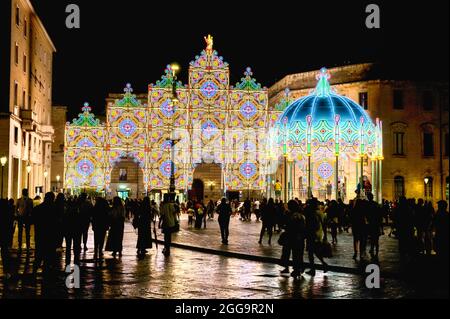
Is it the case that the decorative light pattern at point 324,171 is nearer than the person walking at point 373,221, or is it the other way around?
the person walking at point 373,221

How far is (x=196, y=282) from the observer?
1241cm

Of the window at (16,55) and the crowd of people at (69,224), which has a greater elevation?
the window at (16,55)

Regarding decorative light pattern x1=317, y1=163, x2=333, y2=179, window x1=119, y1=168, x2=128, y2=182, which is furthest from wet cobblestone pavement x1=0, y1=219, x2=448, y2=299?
window x1=119, y1=168, x2=128, y2=182

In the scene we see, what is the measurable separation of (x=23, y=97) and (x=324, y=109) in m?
20.7

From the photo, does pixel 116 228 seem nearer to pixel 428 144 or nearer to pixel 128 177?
pixel 428 144

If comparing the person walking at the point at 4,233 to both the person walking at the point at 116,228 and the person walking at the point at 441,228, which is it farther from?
the person walking at the point at 441,228

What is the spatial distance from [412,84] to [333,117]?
25.7 metres

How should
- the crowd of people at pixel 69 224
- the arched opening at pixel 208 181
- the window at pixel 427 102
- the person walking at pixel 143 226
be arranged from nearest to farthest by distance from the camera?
1. the crowd of people at pixel 69 224
2. the person walking at pixel 143 226
3. the window at pixel 427 102
4. the arched opening at pixel 208 181

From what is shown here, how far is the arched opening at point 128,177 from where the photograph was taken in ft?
202

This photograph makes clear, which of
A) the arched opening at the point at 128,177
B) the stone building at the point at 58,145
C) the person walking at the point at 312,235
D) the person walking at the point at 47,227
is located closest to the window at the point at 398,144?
the arched opening at the point at 128,177

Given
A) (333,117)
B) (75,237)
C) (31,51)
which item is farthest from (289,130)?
(31,51)

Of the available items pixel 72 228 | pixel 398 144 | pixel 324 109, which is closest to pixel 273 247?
pixel 72 228

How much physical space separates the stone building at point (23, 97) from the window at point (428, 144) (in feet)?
98.1

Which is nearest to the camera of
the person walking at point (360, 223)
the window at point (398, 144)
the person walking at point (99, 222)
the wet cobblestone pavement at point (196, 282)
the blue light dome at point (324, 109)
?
the wet cobblestone pavement at point (196, 282)
